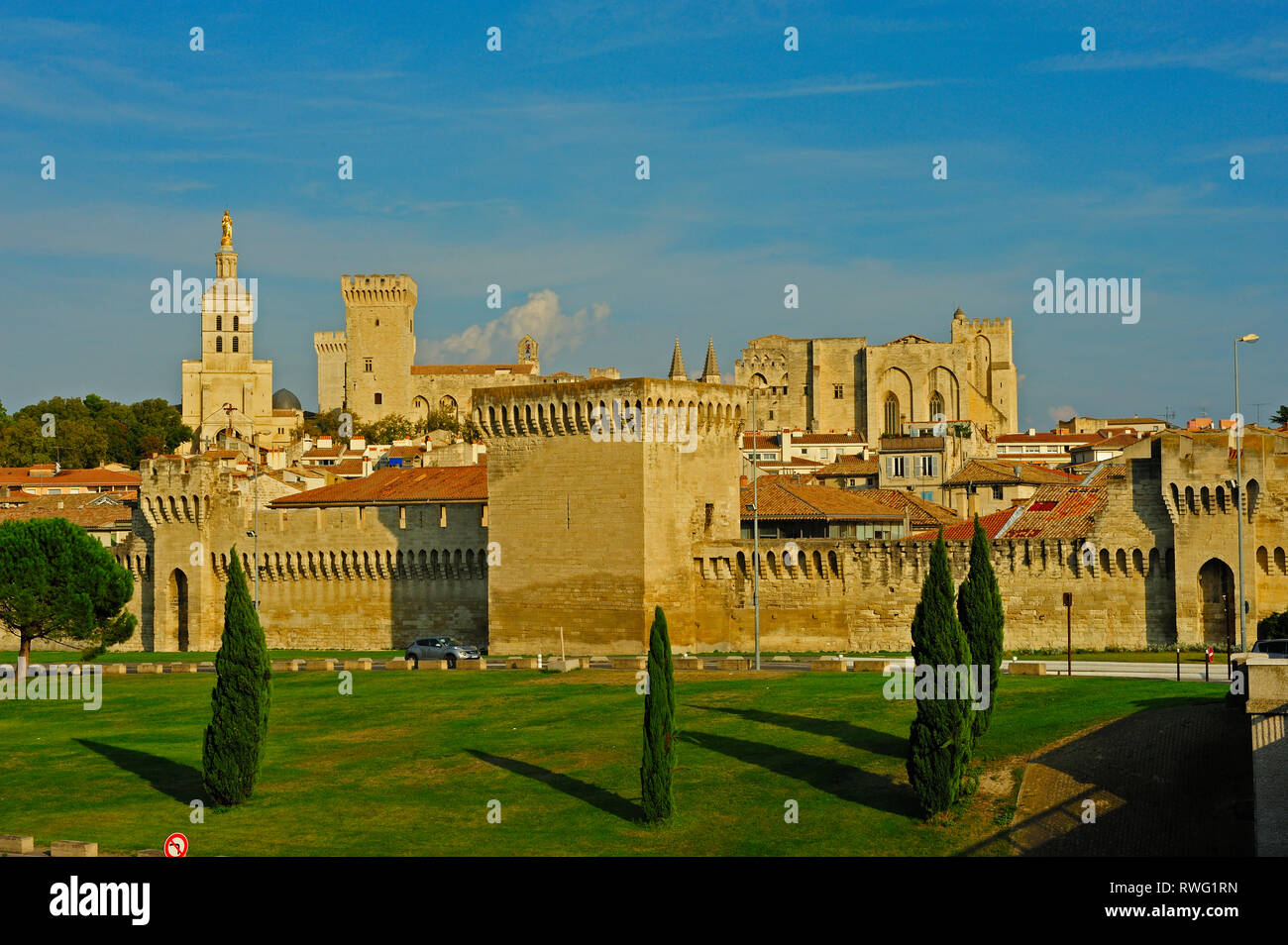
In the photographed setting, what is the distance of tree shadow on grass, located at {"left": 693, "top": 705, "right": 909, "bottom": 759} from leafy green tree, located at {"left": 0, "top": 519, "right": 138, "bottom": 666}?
35.6 meters

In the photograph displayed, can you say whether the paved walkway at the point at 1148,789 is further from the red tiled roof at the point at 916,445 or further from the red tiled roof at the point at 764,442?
the red tiled roof at the point at 764,442

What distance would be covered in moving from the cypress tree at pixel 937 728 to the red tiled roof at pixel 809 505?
30.6 meters

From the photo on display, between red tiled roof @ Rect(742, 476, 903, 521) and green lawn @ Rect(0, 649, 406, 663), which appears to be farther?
red tiled roof @ Rect(742, 476, 903, 521)

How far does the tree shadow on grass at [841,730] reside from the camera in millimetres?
35156

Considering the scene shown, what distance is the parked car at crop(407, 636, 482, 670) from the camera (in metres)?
56.1

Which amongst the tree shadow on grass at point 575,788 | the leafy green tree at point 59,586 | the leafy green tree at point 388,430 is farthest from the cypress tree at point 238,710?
the leafy green tree at point 388,430

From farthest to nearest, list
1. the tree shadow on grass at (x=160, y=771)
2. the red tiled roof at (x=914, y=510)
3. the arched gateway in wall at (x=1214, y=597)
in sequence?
the red tiled roof at (x=914, y=510) < the arched gateway in wall at (x=1214, y=597) < the tree shadow on grass at (x=160, y=771)

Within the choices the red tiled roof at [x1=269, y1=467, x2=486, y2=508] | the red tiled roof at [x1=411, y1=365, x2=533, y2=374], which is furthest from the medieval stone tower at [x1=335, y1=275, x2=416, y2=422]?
the red tiled roof at [x1=269, y1=467, x2=486, y2=508]

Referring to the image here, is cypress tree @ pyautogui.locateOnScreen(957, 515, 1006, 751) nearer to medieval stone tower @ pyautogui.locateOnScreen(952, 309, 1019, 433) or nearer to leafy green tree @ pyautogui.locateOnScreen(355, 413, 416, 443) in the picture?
leafy green tree @ pyautogui.locateOnScreen(355, 413, 416, 443)

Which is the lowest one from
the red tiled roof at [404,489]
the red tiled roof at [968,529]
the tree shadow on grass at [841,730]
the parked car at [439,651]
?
the tree shadow on grass at [841,730]

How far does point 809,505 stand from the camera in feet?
213

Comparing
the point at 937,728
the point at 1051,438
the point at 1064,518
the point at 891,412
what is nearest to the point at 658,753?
the point at 937,728
